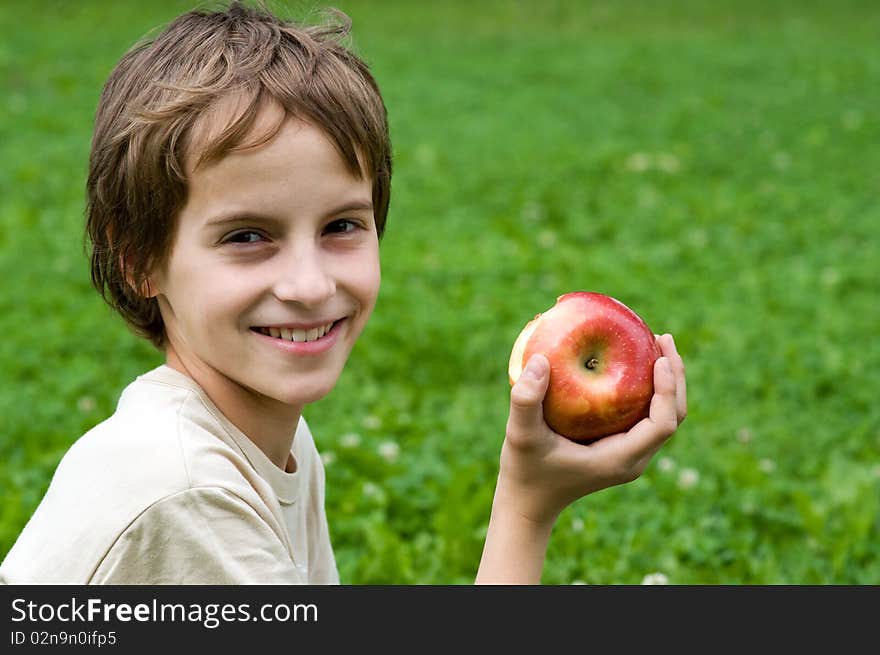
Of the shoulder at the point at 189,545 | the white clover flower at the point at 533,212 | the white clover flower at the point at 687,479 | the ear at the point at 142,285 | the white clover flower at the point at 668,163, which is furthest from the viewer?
the white clover flower at the point at 668,163

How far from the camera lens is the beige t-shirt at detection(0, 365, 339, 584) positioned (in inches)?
62.2

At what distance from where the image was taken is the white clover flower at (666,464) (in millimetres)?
Result: 3518

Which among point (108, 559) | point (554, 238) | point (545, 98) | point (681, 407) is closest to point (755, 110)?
point (545, 98)

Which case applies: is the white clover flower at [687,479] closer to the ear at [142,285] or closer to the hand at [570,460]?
the hand at [570,460]

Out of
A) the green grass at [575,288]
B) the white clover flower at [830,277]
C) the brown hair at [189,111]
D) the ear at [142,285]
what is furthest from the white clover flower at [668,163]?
the ear at [142,285]

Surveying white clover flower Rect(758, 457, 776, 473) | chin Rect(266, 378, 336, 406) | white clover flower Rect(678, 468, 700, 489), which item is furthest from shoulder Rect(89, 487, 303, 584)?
white clover flower Rect(758, 457, 776, 473)

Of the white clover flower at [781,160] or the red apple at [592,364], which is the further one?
the white clover flower at [781,160]

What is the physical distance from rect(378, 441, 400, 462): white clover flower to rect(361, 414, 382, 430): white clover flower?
0.45 ft

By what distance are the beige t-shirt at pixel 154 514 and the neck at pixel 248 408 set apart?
10 centimetres

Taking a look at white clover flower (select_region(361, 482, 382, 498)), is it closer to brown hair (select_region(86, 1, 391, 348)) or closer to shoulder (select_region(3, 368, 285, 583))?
brown hair (select_region(86, 1, 391, 348))

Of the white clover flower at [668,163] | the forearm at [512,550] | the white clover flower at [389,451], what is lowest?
the white clover flower at [668,163]

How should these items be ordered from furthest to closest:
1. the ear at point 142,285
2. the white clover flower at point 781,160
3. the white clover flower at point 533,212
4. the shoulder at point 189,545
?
1. the white clover flower at point 781,160
2. the white clover flower at point 533,212
3. the ear at point 142,285
4. the shoulder at point 189,545

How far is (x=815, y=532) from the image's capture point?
10.5 ft

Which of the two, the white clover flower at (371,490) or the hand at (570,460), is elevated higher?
the hand at (570,460)
